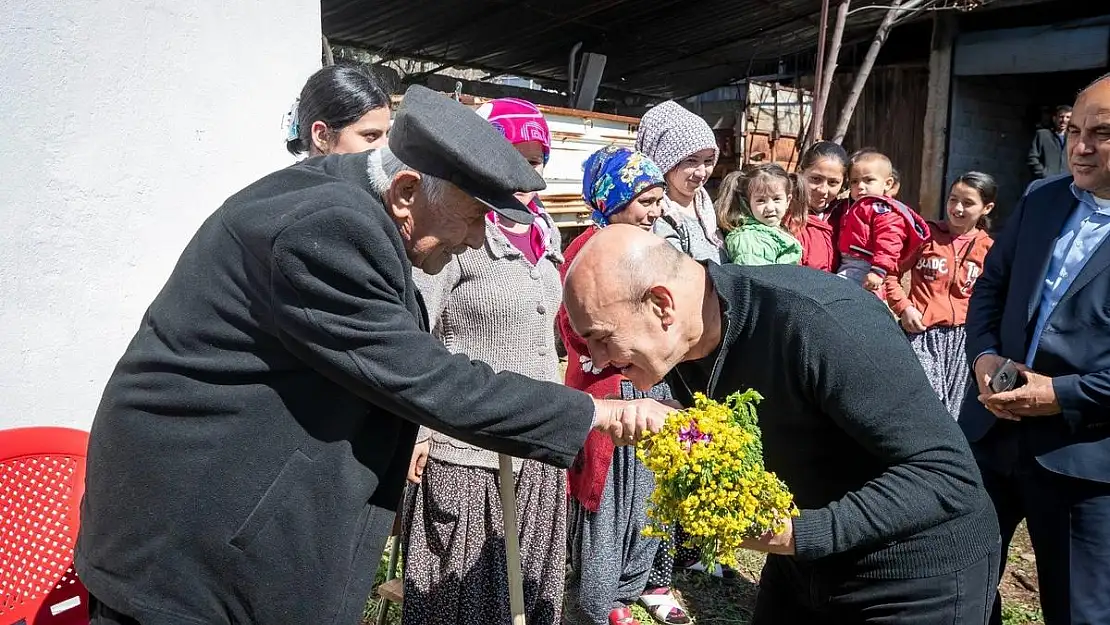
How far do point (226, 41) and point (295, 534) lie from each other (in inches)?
101

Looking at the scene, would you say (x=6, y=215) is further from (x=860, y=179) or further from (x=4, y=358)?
(x=860, y=179)

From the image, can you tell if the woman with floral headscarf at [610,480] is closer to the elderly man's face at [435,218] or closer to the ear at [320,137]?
the ear at [320,137]

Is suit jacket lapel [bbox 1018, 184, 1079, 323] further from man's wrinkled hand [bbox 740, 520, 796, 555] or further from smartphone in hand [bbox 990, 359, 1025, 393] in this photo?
man's wrinkled hand [bbox 740, 520, 796, 555]

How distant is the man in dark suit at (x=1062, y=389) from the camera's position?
2.52 metres

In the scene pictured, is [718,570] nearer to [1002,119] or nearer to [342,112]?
[342,112]

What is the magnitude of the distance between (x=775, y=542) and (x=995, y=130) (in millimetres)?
12106

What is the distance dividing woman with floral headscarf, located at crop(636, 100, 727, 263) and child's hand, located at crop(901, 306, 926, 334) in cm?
154

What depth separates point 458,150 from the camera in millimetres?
1659

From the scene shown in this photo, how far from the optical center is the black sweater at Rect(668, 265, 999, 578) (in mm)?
1753

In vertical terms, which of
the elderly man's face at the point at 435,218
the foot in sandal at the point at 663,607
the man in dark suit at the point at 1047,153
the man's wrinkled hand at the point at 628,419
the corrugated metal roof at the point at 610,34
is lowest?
the foot in sandal at the point at 663,607

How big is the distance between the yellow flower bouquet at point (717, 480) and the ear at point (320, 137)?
1882 millimetres

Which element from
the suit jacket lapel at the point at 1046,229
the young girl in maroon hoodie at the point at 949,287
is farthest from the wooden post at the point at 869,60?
the suit jacket lapel at the point at 1046,229

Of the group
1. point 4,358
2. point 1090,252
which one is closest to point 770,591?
point 1090,252

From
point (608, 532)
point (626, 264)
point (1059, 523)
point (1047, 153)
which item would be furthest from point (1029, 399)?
point (1047, 153)
